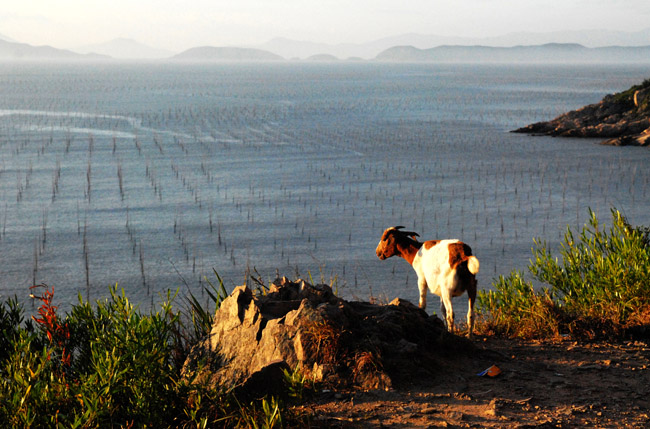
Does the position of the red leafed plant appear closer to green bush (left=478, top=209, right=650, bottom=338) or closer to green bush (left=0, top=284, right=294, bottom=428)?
green bush (left=0, top=284, right=294, bottom=428)

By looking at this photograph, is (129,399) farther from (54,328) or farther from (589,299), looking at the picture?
(589,299)

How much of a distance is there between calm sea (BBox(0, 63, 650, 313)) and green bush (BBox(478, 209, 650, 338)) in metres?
4.65

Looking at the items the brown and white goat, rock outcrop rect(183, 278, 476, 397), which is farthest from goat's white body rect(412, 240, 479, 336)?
rock outcrop rect(183, 278, 476, 397)

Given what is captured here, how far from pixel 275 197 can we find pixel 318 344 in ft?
111

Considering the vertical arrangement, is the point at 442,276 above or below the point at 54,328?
above

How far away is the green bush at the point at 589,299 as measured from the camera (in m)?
10.9

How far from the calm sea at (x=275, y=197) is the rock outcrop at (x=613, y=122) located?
3.27 metres

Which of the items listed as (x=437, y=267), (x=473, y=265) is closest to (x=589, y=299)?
(x=473, y=265)

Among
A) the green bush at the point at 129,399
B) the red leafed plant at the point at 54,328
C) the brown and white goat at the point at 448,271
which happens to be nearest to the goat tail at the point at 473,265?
the brown and white goat at the point at 448,271

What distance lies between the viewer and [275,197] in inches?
1661

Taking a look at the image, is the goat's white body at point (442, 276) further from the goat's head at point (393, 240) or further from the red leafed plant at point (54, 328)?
the red leafed plant at point (54, 328)

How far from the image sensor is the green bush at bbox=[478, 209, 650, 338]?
1091cm

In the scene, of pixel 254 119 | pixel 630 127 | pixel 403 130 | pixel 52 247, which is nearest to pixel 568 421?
pixel 52 247

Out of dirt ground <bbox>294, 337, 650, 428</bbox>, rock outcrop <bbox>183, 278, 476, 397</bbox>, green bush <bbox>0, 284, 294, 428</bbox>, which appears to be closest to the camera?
green bush <bbox>0, 284, 294, 428</bbox>
